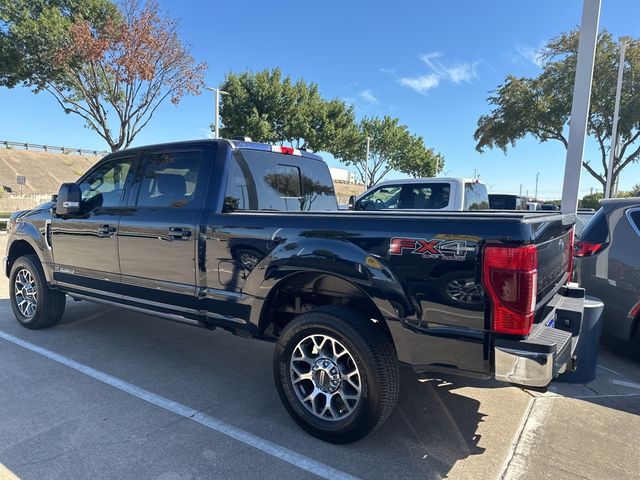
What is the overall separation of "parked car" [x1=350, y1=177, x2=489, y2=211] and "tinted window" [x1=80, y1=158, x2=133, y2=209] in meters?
4.79

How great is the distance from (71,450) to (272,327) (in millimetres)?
1497

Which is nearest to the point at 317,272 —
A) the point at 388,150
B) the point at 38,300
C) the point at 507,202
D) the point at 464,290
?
the point at 464,290

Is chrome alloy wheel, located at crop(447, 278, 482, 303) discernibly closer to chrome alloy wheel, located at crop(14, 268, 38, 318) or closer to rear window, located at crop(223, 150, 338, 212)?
rear window, located at crop(223, 150, 338, 212)

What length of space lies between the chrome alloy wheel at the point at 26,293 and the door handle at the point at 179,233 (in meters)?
2.47

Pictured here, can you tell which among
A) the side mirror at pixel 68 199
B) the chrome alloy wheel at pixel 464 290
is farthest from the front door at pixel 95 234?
the chrome alloy wheel at pixel 464 290

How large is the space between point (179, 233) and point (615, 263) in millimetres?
4116

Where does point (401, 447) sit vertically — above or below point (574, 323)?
below

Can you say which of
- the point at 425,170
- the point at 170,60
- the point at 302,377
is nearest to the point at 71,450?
the point at 302,377

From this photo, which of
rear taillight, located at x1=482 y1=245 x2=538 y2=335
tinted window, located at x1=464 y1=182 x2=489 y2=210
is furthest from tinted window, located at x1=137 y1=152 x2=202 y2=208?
tinted window, located at x1=464 y1=182 x2=489 y2=210

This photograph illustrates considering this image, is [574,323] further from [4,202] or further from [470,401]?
[4,202]

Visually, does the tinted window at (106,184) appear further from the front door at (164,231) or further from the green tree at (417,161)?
the green tree at (417,161)

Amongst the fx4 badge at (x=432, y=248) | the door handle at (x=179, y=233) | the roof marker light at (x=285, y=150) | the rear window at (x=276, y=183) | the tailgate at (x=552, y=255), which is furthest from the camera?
the roof marker light at (x=285, y=150)

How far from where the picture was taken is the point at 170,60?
599 inches

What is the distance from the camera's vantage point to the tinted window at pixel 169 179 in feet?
12.2
